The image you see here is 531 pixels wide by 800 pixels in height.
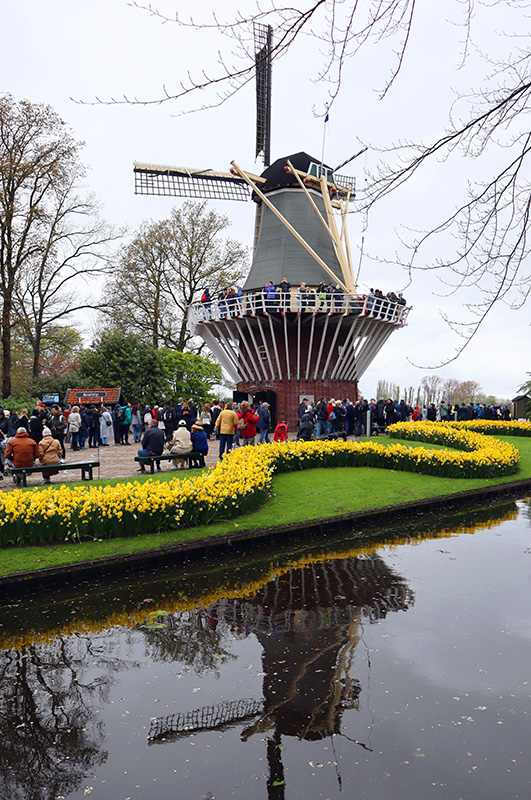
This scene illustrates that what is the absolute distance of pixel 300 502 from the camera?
10.5m

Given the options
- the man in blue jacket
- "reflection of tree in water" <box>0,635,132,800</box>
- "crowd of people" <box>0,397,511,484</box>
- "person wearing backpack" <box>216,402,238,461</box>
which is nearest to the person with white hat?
"crowd of people" <box>0,397,511,484</box>

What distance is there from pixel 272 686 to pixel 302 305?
22031 mm

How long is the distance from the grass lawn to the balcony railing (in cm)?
1151

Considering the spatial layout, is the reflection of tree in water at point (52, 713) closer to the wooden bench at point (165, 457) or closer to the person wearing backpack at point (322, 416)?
Answer: the wooden bench at point (165, 457)

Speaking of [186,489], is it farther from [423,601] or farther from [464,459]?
[464,459]

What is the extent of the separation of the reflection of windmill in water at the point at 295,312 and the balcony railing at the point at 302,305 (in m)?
0.05

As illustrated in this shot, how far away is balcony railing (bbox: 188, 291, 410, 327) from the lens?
82.4 ft

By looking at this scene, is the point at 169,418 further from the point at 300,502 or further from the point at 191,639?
the point at 191,639

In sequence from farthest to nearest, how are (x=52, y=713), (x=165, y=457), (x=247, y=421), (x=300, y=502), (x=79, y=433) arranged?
1. (x=79, y=433)
2. (x=247, y=421)
3. (x=165, y=457)
4. (x=300, y=502)
5. (x=52, y=713)

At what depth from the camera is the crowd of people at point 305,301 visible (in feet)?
82.4

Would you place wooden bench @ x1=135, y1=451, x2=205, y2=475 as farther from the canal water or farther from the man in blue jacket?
the canal water

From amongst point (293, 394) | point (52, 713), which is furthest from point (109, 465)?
point (293, 394)

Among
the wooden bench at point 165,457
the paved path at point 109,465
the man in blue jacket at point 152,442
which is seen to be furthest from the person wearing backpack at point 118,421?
the wooden bench at point 165,457

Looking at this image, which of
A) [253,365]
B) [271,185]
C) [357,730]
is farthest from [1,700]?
[271,185]
